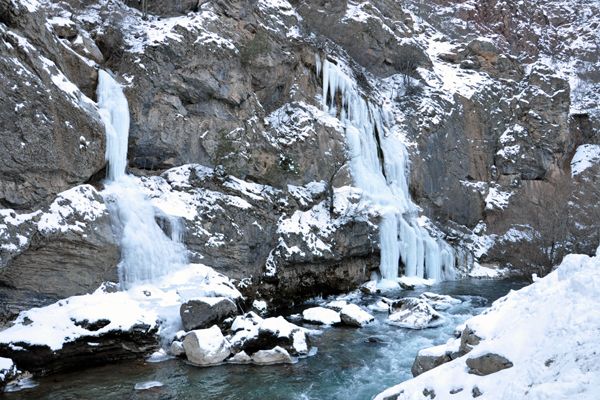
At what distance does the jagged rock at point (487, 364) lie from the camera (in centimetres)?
590

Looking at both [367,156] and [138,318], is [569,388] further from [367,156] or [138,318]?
[367,156]

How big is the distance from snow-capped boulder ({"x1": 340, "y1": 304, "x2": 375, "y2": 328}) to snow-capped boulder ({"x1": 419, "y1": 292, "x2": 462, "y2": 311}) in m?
3.11

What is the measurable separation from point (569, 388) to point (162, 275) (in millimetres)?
11454

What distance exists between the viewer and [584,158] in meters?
32.6

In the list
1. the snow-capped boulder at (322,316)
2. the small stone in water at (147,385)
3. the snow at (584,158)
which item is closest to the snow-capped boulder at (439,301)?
the snow-capped boulder at (322,316)

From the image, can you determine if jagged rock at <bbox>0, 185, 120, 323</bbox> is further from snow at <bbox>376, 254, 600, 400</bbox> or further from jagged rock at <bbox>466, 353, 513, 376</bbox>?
jagged rock at <bbox>466, 353, 513, 376</bbox>

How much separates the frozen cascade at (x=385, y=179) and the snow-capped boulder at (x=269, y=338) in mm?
10120

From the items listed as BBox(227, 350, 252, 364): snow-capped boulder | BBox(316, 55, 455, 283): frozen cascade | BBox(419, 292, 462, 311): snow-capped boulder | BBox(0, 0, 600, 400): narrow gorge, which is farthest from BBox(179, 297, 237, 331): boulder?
BBox(316, 55, 455, 283): frozen cascade

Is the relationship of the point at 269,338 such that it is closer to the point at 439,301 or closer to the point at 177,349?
the point at 177,349

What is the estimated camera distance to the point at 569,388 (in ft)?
15.4

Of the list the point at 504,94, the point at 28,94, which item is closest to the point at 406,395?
the point at 28,94

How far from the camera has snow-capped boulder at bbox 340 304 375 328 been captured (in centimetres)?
1466

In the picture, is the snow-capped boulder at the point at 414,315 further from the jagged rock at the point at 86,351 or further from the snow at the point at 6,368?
the snow at the point at 6,368

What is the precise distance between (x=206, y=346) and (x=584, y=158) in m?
30.8
